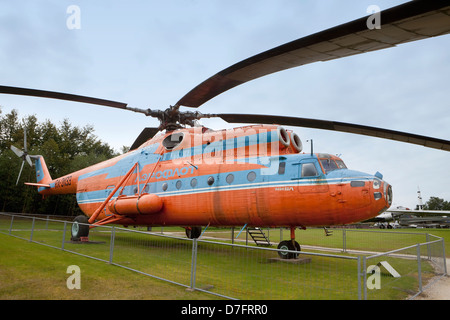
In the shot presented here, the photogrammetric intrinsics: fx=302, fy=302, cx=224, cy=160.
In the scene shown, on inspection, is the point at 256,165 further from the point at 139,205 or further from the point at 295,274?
the point at 139,205

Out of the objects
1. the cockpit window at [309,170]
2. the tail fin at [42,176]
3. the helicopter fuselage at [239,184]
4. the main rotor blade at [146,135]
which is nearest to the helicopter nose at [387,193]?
the helicopter fuselage at [239,184]

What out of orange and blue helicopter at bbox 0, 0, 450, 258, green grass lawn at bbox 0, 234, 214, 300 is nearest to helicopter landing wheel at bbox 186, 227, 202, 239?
orange and blue helicopter at bbox 0, 0, 450, 258

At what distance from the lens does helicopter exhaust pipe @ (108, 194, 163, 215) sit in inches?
484

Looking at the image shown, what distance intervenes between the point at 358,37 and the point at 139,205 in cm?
1028

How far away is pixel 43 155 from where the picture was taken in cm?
3800

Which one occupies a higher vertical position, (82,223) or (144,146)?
(144,146)

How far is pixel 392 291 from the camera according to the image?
21.5ft

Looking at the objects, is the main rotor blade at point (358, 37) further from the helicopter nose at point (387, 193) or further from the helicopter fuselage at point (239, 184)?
the helicopter nose at point (387, 193)

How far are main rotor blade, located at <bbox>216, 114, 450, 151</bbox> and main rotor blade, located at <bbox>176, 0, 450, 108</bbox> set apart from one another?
3714mm

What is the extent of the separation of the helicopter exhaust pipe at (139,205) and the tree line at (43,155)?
1849 cm
